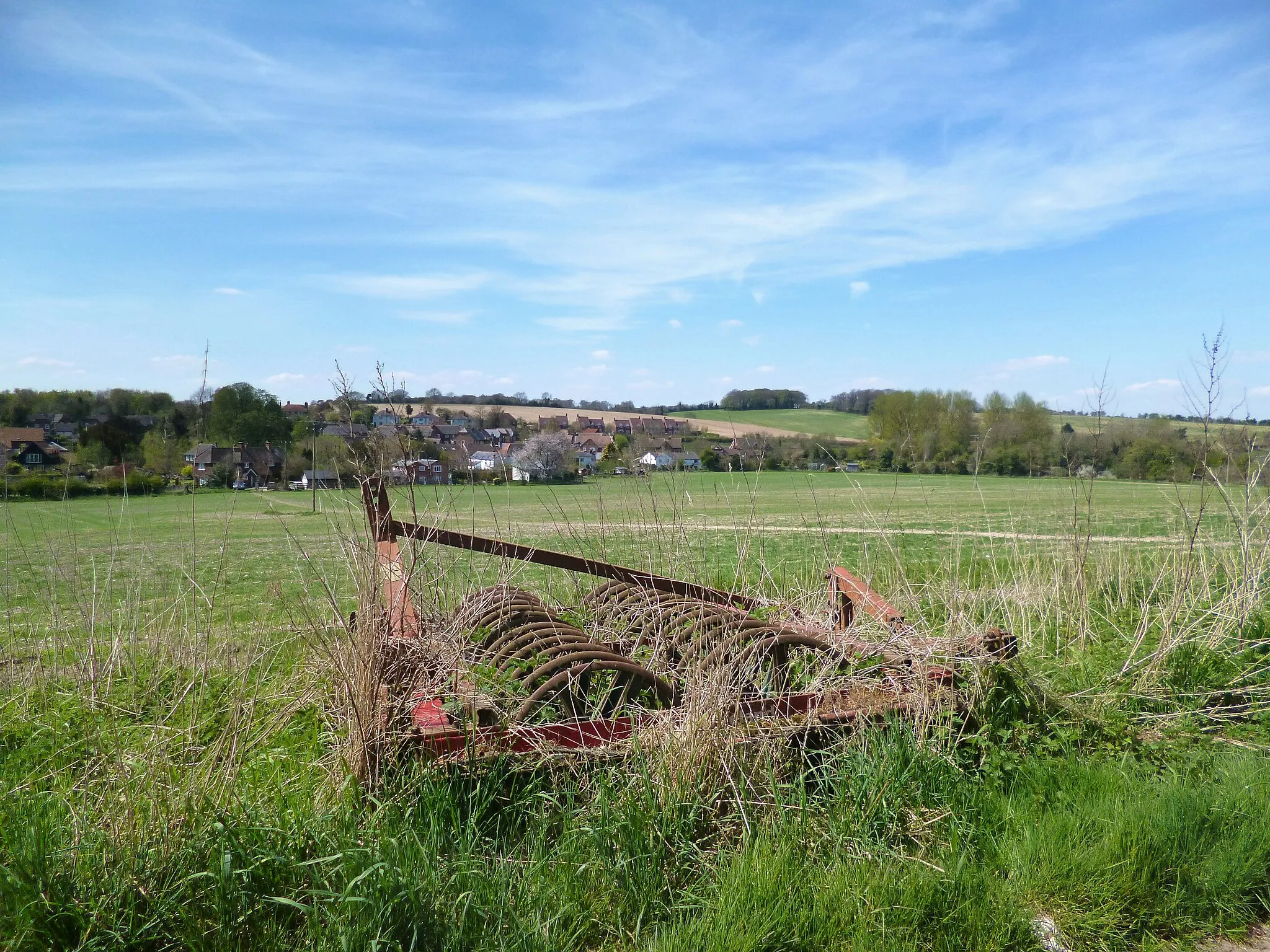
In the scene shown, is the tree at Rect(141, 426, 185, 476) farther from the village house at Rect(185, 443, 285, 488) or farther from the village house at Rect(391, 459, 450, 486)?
the village house at Rect(391, 459, 450, 486)

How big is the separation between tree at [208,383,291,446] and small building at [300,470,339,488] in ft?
1.25

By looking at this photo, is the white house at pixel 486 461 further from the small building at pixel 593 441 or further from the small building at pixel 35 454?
the small building at pixel 35 454

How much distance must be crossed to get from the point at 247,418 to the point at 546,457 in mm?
3012

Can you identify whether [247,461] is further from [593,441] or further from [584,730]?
[593,441]

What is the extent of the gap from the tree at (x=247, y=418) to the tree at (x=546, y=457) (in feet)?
7.77

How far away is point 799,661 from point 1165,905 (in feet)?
6.76

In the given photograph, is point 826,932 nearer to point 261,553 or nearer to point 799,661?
point 799,661

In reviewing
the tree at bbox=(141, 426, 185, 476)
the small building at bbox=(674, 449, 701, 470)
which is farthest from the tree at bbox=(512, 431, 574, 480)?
the tree at bbox=(141, 426, 185, 476)

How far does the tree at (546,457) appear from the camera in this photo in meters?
7.61

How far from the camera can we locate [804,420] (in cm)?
2330

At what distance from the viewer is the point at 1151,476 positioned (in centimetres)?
909

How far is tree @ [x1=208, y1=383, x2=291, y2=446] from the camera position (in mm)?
5344

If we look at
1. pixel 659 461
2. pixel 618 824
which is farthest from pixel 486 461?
pixel 618 824

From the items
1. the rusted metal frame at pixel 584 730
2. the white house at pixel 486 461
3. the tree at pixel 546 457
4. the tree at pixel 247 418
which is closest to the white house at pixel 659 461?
the tree at pixel 546 457
